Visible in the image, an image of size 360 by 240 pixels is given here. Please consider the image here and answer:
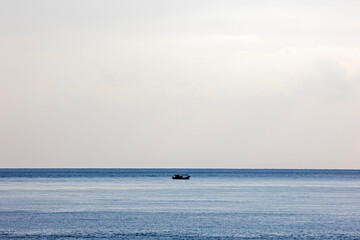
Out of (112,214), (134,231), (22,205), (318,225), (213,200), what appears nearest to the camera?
(134,231)

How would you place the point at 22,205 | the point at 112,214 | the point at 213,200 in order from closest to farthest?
the point at 112,214
the point at 22,205
the point at 213,200

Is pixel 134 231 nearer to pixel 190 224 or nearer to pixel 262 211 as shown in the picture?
pixel 190 224

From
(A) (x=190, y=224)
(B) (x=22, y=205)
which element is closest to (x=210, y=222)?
(A) (x=190, y=224)

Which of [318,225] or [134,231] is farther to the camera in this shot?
[318,225]

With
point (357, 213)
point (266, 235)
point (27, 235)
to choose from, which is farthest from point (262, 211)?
point (27, 235)

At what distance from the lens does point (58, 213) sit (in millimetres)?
72875

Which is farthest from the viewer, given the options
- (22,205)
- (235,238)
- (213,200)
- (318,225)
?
(213,200)

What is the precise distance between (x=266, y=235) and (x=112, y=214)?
897 inches

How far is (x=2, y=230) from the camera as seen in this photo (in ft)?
191

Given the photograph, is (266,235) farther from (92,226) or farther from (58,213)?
(58,213)

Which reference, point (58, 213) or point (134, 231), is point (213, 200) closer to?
point (58, 213)

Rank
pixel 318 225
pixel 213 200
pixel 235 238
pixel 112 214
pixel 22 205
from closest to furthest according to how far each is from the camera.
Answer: pixel 235 238
pixel 318 225
pixel 112 214
pixel 22 205
pixel 213 200

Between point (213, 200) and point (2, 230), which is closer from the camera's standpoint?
point (2, 230)

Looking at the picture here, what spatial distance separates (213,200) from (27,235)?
4482 cm
